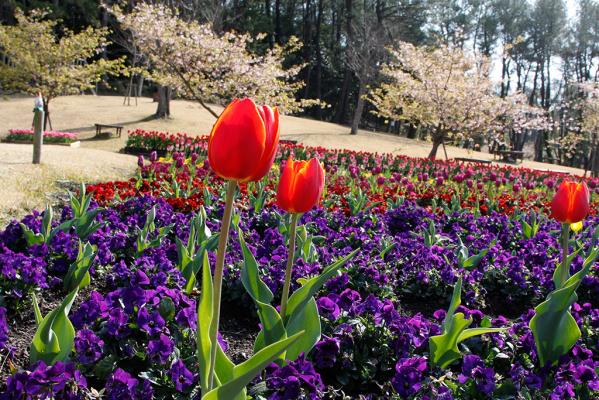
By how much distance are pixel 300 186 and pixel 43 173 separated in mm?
7571

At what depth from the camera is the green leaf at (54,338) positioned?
68.9 inches

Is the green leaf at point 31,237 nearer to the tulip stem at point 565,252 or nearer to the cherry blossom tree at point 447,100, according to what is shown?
the tulip stem at point 565,252

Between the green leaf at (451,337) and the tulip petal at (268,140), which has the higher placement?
the tulip petal at (268,140)

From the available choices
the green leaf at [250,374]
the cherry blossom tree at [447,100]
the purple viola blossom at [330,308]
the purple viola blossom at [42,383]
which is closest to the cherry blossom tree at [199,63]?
the cherry blossom tree at [447,100]

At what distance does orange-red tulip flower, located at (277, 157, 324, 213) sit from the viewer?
1722mm

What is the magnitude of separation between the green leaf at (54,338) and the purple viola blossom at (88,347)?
0.62ft

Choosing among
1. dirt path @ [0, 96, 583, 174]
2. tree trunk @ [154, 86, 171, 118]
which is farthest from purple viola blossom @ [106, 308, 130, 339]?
tree trunk @ [154, 86, 171, 118]

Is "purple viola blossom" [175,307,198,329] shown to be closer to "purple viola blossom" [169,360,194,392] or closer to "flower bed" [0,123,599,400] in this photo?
"flower bed" [0,123,599,400]

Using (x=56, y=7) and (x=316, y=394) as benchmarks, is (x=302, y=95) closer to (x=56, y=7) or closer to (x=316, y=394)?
(x=56, y=7)

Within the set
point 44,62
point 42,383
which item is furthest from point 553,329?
point 44,62

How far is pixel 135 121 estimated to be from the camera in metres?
23.5

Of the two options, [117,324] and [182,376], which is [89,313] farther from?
[182,376]

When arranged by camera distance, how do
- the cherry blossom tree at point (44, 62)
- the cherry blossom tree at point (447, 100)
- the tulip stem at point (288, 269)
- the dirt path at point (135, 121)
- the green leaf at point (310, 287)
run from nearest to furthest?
1. the green leaf at point (310, 287)
2. the tulip stem at point (288, 269)
3. the cherry blossom tree at point (447, 100)
4. the cherry blossom tree at point (44, 62)
5. the dirt path at point (135, 121)

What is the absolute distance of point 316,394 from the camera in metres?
1.81
